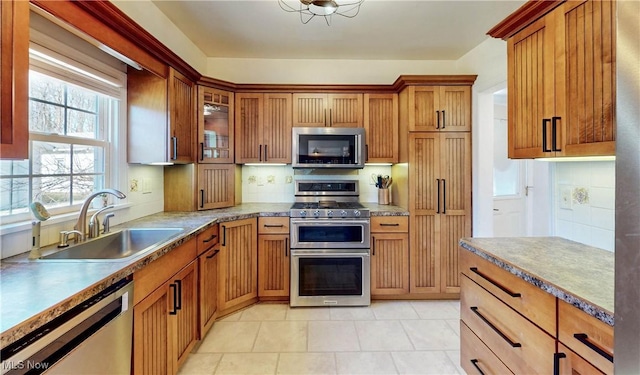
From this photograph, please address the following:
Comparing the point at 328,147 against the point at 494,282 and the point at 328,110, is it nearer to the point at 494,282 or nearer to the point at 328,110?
the point at 328,110

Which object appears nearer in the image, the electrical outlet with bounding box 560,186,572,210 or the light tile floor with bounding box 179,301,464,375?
the electrical outlet with bounding box 560,186,572,210

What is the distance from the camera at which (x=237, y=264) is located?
2656 mm

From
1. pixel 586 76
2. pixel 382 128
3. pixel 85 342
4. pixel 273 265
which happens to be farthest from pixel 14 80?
pixel 382 128

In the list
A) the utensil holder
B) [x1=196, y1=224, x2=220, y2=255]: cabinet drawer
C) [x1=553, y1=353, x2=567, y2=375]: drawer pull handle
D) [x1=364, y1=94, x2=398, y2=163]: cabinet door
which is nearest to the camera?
[x1=553, y1=353, x2=567, y2=375]: drawer pull handle

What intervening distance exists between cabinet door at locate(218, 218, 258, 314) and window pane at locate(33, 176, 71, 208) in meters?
1.06

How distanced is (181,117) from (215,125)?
0.47 meters

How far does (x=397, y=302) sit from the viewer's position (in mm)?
2887

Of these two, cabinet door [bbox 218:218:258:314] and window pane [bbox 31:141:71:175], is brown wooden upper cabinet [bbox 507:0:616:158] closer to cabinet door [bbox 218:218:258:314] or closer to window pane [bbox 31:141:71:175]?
cabinet door [bbox 218:218:258:314]

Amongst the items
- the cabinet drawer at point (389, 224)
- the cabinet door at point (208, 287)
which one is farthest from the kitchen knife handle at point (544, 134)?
the cabinet door at point (208, 287)

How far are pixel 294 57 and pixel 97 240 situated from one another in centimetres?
268

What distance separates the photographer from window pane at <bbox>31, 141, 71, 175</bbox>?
1.57 meters

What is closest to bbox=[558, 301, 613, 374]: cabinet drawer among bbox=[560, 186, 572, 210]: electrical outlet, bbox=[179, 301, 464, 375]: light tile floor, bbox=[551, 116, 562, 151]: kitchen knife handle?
bbox=[551, 116, 562, 151]: kitchen knife handle

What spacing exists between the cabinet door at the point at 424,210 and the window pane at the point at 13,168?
→ 2.86 meters

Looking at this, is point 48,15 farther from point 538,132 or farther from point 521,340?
point 521,340
